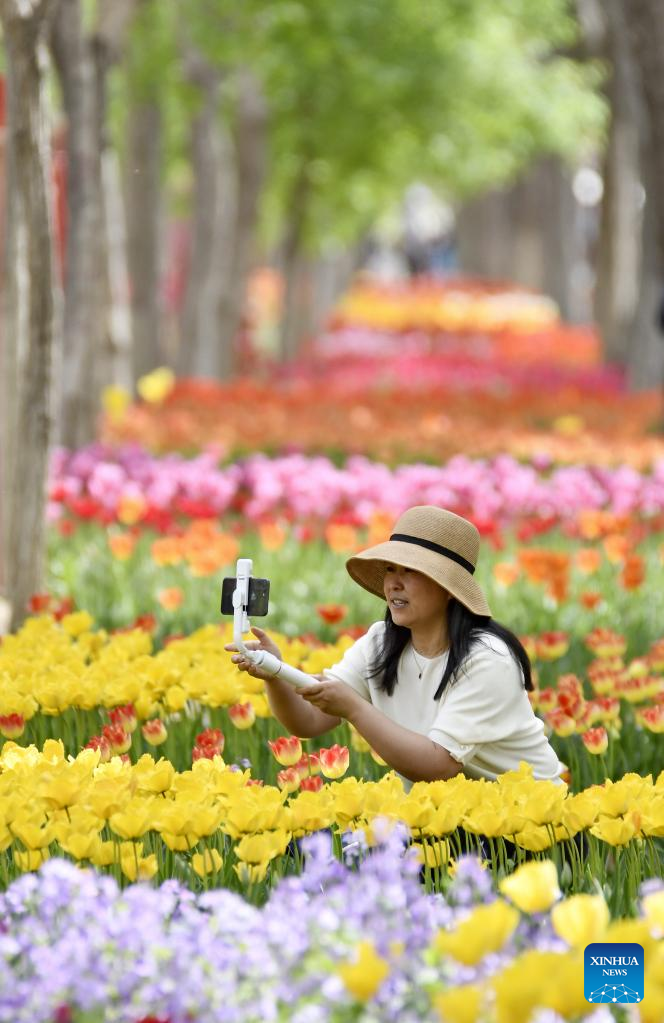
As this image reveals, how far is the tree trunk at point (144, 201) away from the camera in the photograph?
15.8m

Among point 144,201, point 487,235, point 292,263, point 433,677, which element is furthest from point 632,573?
point 487,235

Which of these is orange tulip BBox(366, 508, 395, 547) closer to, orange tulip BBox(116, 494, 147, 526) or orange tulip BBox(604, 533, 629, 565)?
orange tulip BBox(604, 533, 629, 565)

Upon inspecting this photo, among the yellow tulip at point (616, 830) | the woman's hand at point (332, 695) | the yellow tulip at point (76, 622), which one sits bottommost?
the yellow tulip at point (616, 830)

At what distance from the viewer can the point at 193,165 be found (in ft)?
52.0

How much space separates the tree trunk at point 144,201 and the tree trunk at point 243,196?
72 centimetres

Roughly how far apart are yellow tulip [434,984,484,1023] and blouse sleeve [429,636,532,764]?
1.39m

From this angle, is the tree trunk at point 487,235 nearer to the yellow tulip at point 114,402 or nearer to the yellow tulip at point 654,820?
the yellow tulip at point 114,402

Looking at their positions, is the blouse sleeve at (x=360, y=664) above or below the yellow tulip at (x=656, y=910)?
above

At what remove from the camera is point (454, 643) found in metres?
3.53

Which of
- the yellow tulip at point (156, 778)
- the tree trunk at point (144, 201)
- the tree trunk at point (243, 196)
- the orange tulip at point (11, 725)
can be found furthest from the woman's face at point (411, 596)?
the tree trunk at point (243, 196)

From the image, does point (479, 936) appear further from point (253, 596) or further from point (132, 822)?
point (253, 596)

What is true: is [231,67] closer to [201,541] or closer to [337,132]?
[337,132]

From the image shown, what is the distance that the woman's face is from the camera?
352 centimetres

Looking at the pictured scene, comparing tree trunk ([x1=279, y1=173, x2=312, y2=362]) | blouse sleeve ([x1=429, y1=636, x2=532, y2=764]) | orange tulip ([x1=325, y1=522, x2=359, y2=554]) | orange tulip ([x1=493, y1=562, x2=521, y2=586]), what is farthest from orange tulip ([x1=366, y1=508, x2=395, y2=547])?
tree trunk ([x1=279, y1=173, x2=312, y2=362])
